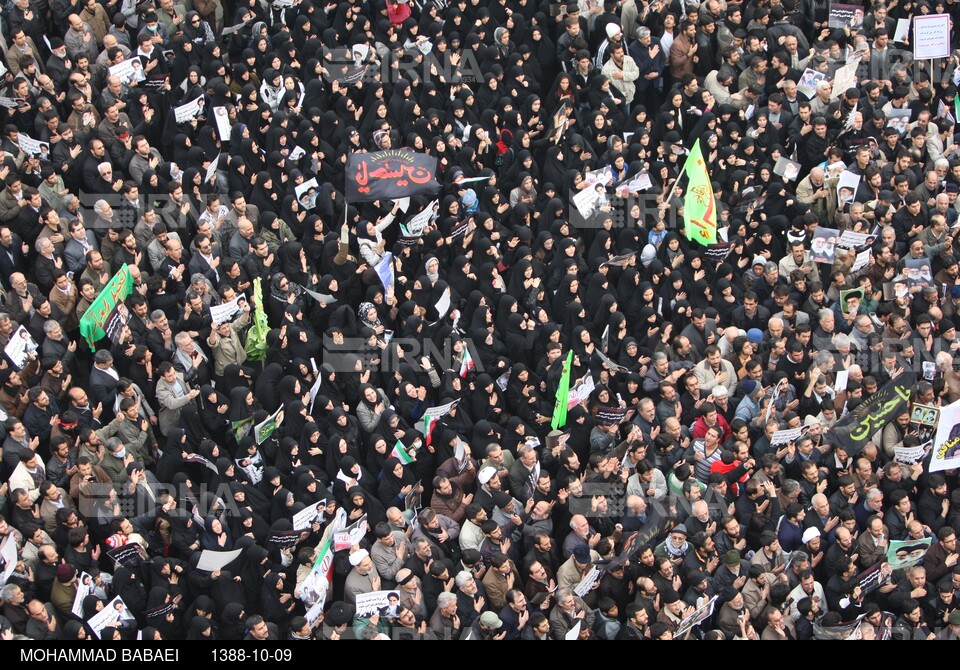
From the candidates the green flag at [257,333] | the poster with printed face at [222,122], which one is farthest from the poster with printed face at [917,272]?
the poster with printed face at [222,122]

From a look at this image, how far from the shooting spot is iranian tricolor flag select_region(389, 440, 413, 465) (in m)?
14.0

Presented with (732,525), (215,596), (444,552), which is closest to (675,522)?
(732,525)

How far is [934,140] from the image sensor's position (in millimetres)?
18625

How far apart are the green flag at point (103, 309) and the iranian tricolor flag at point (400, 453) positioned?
2.94 metres

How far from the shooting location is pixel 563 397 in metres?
14.6

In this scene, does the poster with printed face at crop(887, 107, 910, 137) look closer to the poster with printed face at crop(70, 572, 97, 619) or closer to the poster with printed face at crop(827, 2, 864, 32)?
the poster with printed face at crop(827, 2, 864, 32)

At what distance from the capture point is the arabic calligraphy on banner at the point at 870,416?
14.8 m

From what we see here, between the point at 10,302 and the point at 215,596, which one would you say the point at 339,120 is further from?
the point at 215,596

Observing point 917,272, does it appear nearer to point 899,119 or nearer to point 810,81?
point 899,119

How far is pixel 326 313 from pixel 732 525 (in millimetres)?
4684

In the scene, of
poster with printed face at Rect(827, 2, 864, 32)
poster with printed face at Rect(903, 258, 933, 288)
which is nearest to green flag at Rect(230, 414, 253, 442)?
poster with printed face at Rect(903, 258, 933, 288)

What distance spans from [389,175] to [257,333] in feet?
8.92

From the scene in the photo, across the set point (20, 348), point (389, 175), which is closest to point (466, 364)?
point (389, 175)

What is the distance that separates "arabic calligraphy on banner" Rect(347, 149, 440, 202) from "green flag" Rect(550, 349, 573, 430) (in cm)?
314
